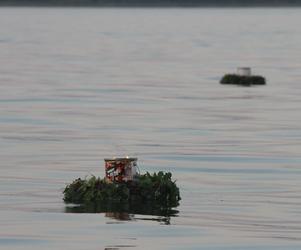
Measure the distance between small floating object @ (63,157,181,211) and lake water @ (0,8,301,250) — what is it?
382 mm

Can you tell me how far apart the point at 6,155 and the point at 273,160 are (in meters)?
5.56

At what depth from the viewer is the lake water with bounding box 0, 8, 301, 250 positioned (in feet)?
85.9

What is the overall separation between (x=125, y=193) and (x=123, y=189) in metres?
0.09

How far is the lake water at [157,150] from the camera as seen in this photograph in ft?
85.9

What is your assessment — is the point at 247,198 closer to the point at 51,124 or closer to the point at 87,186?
the point at 87,186

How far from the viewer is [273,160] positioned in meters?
38.6

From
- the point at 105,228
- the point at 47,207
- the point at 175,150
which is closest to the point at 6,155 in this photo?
the point at 175,150

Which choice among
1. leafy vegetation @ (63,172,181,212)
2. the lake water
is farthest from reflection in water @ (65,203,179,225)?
the lake water

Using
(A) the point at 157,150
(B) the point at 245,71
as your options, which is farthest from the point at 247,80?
(A) the point at 157,150

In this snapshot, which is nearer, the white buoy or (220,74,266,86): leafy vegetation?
(220,74,266,86): leafy vegetation

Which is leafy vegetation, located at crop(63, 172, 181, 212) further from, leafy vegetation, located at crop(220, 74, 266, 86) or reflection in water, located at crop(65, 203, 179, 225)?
leafy vegetation, located at crop(220, 74, 266, 86)

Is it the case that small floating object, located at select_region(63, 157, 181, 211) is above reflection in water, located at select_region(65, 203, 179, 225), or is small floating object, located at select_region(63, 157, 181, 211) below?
above

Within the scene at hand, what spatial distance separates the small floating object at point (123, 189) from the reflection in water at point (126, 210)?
0.02 meters

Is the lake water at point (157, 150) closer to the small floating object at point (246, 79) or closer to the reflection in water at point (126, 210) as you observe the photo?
the reflection in water at point (126, 210)
